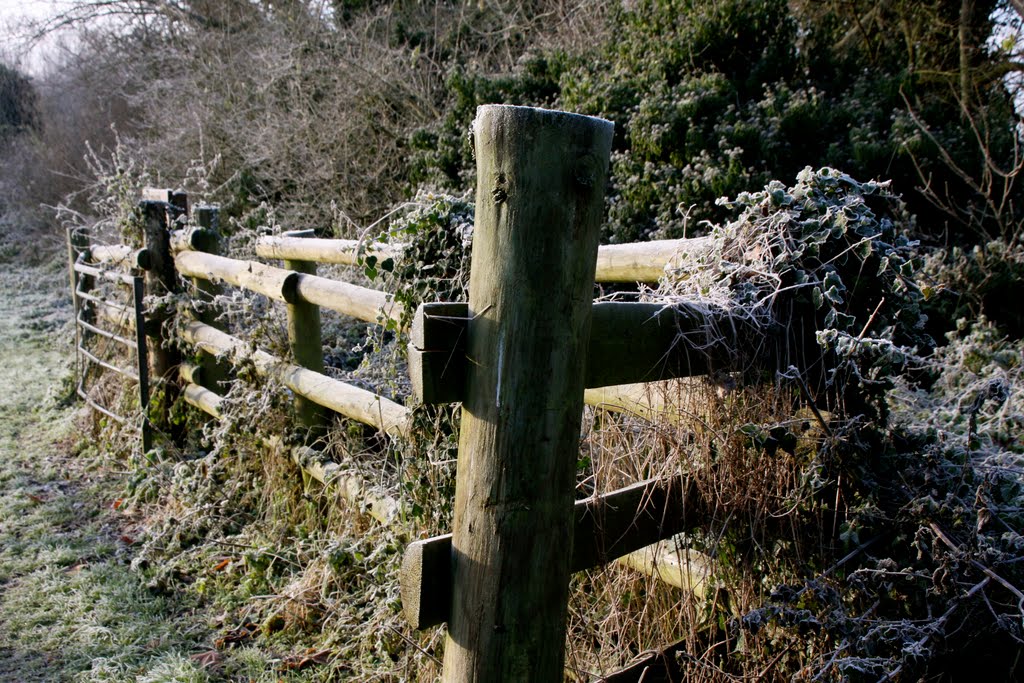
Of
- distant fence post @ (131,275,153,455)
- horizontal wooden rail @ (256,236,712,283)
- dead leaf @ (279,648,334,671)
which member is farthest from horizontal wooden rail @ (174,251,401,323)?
dead leaf @ (279,648,334,671)

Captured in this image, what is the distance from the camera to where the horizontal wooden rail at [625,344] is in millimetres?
1896

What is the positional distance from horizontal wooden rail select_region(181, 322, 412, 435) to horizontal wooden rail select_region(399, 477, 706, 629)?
0.85 meters

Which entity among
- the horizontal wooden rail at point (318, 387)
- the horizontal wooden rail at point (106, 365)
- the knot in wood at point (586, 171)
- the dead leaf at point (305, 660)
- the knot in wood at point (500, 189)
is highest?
the knot in wood at point (586, 171)

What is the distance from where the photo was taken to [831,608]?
92.4 inches

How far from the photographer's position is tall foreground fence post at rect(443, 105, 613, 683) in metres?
1.79

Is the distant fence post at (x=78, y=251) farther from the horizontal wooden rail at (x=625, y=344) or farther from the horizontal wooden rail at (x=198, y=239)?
the horizontal wooden rail at (x=625, y=344)

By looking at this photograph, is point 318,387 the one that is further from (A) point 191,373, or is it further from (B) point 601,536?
(B) point 601,536

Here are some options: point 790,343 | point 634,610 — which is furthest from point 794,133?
point 634,610

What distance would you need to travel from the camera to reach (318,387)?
416 centimetres

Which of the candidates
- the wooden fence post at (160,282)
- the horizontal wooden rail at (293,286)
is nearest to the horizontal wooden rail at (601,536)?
the horizontal wooden rail at (293,286)

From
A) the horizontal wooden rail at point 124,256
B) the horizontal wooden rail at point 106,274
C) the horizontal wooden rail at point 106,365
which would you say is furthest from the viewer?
the horizontal wooden rail at point 106,365

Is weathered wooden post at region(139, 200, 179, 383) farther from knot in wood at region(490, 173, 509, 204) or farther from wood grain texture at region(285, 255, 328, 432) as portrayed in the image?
knot in wood at region(490, 173, 509, 204)

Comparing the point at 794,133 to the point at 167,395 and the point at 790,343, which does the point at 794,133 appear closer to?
the point at 790,343

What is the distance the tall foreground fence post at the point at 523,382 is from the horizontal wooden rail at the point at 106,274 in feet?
15.3
